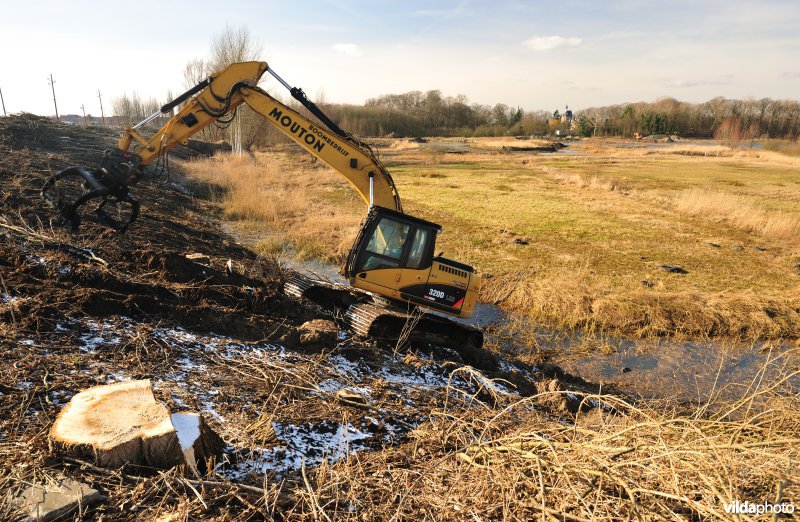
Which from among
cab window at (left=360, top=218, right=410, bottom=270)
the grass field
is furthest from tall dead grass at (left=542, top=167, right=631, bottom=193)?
cab window at (left=360, top=218, right=410, bottom=270)

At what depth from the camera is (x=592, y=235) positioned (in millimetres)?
19219

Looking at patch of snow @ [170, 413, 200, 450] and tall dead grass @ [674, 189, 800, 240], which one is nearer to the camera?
patch of snow @ [170, 413, 200, 450]

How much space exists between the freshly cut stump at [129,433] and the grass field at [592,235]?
29.6 feet

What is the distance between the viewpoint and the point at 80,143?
75.5ft

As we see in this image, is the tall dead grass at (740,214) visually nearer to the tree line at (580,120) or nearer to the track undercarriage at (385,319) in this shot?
the track undercarriage at (385,319)

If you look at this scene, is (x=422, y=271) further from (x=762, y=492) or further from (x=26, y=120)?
(x=26, y=120)

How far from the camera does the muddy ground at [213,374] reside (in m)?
3.26

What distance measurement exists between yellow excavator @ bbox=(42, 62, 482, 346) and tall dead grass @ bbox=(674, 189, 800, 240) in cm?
1773

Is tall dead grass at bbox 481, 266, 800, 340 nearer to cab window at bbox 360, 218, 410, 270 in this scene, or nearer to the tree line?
cab window at bbox 360, 218, 410, 270

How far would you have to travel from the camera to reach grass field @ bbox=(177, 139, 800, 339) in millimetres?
11648

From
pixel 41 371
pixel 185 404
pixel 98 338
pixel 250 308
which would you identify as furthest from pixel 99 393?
pixel 250 308

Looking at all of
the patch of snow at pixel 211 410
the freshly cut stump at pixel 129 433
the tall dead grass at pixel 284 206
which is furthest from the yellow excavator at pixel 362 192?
the tall dead grass at pixel 284 206

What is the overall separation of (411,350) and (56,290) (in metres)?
4.94

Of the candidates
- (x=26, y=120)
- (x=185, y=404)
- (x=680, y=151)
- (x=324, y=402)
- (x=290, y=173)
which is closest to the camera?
(x=185, y=404)
